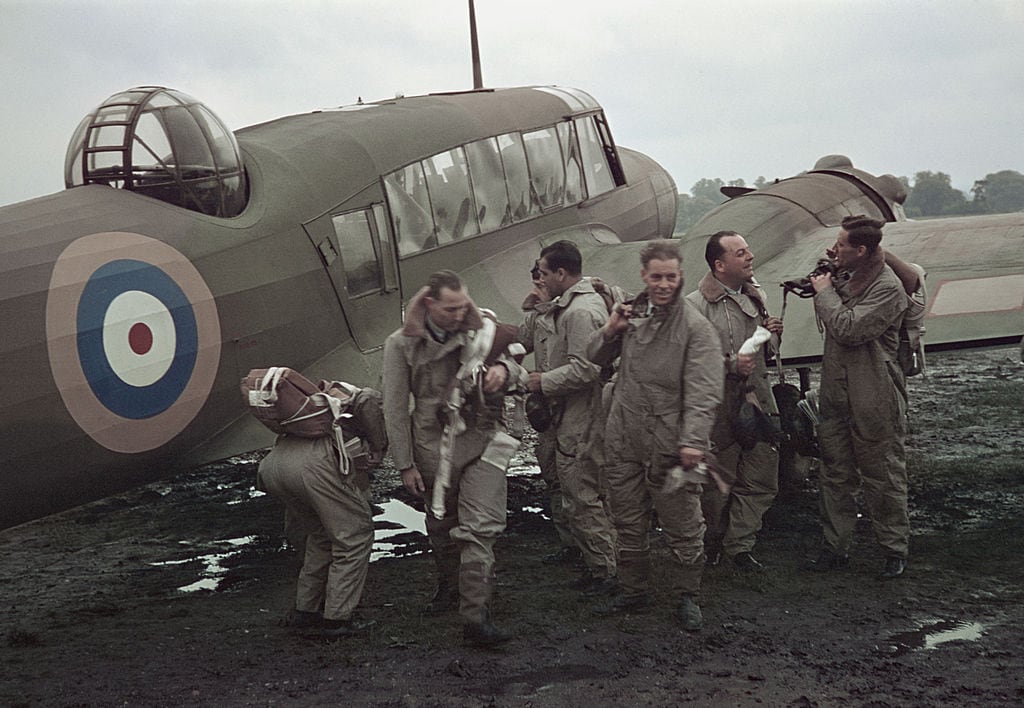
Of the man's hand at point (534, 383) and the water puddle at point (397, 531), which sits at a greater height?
the man's hand at point (534, 383)

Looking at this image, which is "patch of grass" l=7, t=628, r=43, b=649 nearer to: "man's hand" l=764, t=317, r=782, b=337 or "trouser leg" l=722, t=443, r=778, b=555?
"trouser leg" l=722, t=443, r=778, b=555

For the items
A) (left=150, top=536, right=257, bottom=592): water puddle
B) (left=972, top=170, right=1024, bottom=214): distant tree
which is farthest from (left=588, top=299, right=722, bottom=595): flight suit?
(left=972, top=170, right=1024, bottom=214): distant tree

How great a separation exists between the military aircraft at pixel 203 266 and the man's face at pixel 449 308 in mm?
1873

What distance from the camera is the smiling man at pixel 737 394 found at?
21.8 feet

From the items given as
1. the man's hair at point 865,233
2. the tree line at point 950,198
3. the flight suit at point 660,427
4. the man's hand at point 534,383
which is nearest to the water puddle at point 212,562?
the man's hand at point 534,383

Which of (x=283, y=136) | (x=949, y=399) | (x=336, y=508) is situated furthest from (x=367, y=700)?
(x=949, y=399)

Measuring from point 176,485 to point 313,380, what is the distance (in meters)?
3.55

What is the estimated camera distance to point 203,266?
22.6 ft

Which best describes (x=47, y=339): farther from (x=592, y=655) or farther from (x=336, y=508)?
(x=592, y=655)

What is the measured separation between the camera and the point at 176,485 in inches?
415

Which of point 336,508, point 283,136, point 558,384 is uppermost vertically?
point 283,136

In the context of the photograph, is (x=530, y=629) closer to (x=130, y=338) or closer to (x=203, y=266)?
(x=130, y=338)

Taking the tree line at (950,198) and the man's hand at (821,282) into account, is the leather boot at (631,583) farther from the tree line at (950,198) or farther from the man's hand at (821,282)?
the tree line at (950,198)

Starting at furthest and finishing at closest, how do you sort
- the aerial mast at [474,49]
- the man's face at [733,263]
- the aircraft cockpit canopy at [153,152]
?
the aerial mast at [474,49]
the aircraft cockpit canopy at [153,152]
the man's face at [733,263]
